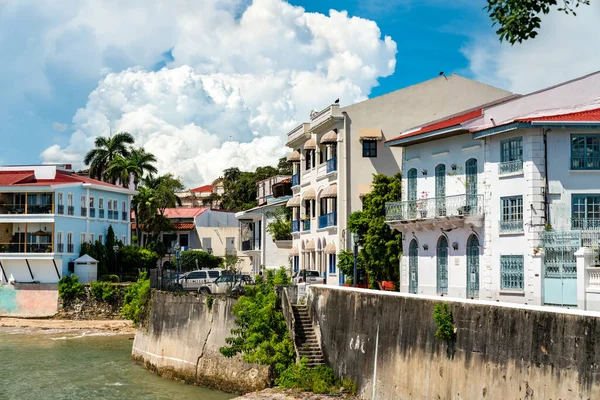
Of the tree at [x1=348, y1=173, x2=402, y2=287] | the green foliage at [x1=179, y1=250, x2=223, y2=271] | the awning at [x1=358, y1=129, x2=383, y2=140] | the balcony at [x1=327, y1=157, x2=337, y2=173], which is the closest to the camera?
the tree at [x1=348, y1=173, x2=402, y2=287]

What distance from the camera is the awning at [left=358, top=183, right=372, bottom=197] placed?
50.2 metres

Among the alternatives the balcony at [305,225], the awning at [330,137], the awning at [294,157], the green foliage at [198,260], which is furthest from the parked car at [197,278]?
the green foliage at [198,260]

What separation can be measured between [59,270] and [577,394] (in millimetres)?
55785

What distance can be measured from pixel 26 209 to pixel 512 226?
4610 centimetres

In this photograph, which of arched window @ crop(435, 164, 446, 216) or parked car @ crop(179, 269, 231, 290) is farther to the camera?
parked car @ crop(179, 269, 231, 290)

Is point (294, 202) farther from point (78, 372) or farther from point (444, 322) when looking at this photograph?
point (444, 322)

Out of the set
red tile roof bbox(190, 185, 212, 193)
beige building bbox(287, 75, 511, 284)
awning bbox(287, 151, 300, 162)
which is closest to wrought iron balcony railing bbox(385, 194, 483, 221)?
beige building bbox(287, 75, 511, 284)

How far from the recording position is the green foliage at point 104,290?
6844 cm

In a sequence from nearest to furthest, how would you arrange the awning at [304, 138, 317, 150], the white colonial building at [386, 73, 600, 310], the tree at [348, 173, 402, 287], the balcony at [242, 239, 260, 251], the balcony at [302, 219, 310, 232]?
the white colonial building at [386, 73, 600, 310] < the tree at [348, 173, 402, 287] < the awning at [304, 138, 317, 150] < the balcony at [302, 219, 310, 232] < the balcony at [242, 239, 260, 251]

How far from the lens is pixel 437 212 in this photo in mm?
37406

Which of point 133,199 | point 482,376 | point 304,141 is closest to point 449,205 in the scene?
point 482,376

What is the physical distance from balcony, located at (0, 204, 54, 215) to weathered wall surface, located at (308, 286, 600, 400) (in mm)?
40360

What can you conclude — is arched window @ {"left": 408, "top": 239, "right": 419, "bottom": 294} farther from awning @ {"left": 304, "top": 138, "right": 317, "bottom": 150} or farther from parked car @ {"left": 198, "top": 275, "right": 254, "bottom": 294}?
awning @ {"left": 304, "top": 138, "right": 317, "bottom": 150}

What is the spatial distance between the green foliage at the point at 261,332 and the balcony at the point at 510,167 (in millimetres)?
9859
